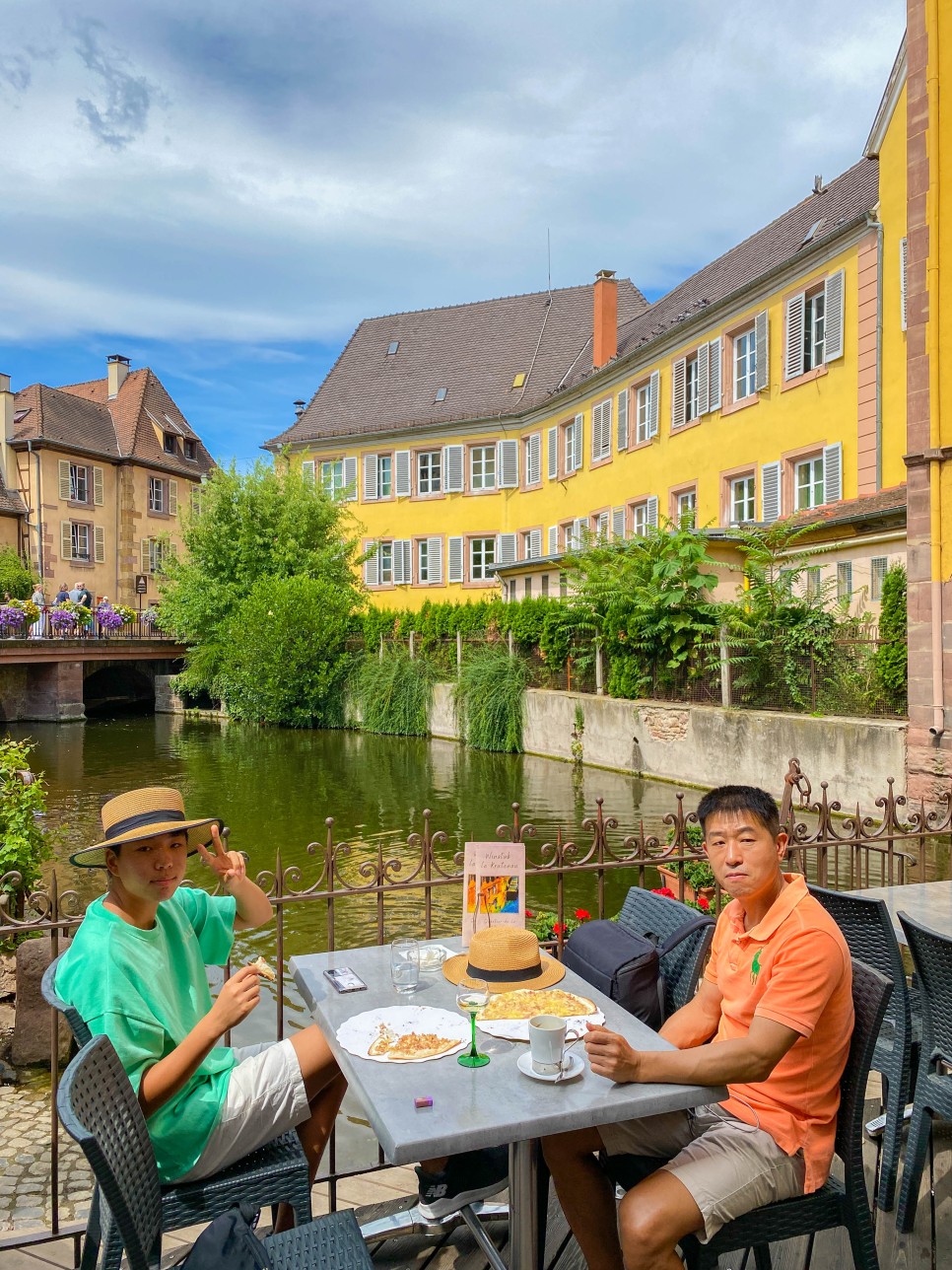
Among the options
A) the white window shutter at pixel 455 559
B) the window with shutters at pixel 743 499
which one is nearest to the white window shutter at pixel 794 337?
the window with shutters at pixel 743 499

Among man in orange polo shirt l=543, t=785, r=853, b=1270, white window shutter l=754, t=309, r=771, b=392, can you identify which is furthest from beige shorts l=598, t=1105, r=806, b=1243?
white window shutter l=754, t=309, r=771, b=392

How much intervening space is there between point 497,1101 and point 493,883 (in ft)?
3.40

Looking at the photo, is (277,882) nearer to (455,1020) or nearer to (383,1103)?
(455,1020)

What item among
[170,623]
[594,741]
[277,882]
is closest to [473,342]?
[170,623]

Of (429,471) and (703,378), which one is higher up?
(703,378)

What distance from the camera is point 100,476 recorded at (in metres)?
47.8

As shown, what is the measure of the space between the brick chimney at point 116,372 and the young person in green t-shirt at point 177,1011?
54.3 metres

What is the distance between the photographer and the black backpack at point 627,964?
3.16 m

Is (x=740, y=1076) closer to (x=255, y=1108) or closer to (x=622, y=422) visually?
(x=255, y=1108)

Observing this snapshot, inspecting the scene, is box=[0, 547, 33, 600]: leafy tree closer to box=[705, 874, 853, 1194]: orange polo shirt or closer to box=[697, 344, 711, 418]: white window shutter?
box=[697, 344, 711, 418]: white window shutter

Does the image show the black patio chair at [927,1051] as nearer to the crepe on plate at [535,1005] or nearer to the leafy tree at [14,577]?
the crepe on plate at [535,1005]

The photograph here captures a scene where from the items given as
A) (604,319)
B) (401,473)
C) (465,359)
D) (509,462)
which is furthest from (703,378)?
(465,359)

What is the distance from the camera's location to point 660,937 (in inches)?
142

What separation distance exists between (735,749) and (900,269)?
32.4 ft
